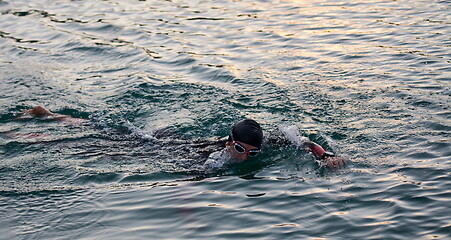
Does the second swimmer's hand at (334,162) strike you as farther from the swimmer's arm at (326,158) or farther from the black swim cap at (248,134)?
the black swim cap at (248,134)

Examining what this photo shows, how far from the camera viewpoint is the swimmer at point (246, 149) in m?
8.17

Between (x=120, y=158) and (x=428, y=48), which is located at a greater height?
(x=428, y=48)

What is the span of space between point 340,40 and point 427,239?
8.82 meters

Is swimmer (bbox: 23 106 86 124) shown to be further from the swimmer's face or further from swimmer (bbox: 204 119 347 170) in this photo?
the swimmer's face

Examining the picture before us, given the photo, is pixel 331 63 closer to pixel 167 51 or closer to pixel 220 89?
pixel 220 89

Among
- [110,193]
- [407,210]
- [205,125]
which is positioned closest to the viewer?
[407,210]

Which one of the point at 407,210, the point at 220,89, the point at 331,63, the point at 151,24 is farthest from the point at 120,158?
the point at 151,24

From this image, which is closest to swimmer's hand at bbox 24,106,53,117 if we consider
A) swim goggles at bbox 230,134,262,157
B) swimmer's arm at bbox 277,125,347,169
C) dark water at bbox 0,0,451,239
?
dark water at bbox 0,0,451,239

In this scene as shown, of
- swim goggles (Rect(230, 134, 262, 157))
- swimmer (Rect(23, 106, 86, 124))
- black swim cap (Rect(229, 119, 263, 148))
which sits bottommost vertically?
swimmer (Rect(23, 106, 86, 124))

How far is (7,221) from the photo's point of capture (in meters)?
7.27

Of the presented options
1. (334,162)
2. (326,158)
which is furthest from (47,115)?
(334,162)

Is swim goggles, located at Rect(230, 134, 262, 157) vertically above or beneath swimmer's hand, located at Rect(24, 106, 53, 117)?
above

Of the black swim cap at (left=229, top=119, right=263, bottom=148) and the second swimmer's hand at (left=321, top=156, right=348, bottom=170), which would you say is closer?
the second swimmer's hand at (left=321, top=156, right=348, bottom=170)

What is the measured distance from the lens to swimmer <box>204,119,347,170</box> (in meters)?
8.17
